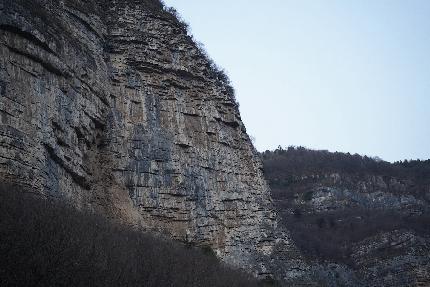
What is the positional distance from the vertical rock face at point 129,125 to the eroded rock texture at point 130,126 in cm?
6

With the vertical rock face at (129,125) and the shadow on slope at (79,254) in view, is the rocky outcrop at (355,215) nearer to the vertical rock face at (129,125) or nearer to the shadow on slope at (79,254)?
the vertical rock face at (129,125)

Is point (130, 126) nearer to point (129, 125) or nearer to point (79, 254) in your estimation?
point (129, 125)

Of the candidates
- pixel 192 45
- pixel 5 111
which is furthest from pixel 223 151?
pixel 5 111

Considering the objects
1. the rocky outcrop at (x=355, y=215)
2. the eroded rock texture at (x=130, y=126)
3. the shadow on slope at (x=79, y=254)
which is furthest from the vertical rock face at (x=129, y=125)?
the rocky outcrop at (x=355, y=215)

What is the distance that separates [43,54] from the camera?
66.1ft

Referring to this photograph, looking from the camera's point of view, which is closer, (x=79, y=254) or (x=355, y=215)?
(x=79, y=254)

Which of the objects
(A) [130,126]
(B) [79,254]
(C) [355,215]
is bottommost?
(B) [79,254]

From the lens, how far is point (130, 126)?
26.0 metres

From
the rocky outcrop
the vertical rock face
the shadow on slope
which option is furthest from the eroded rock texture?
the rocky outcrop

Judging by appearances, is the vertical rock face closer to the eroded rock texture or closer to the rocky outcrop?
the eroded rock texture

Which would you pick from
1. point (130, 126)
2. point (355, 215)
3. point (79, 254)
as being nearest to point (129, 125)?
point (130, 126)

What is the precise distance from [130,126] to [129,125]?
74 millimetres

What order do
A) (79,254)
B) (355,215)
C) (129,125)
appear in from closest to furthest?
(79,254) < (129,125) < (355,215)

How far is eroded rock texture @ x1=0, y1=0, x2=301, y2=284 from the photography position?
61.3ft
